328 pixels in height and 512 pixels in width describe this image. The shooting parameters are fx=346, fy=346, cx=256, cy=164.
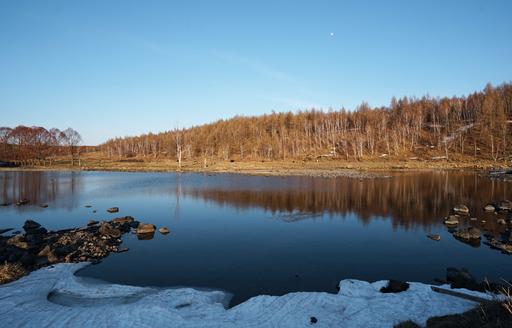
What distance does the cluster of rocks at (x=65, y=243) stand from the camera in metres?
19.2

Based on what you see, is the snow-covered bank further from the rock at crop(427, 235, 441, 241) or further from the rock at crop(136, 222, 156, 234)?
the rock at crop(427, 235, 441, 241)

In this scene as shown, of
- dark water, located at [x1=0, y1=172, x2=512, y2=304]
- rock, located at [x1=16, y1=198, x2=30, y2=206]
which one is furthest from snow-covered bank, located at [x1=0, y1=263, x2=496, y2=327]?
rock, located at [x1=16, y1=198, x2=30, y2=206]

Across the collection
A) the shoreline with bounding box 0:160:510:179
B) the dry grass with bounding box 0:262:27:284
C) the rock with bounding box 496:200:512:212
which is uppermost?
the shoreline with bounding box 0:160:510:179

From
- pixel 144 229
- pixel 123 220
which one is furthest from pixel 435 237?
pixel 123 220

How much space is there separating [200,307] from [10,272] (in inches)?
389

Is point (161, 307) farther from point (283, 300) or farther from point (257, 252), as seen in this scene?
point (257, 252)

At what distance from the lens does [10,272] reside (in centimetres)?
1619

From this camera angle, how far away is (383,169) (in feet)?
278

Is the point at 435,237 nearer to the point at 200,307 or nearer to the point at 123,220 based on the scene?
the point at 200,307

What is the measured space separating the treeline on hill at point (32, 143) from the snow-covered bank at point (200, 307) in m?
111

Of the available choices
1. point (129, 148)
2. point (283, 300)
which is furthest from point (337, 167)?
point (129, 148)

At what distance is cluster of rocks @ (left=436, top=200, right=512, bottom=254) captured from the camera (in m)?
22.8

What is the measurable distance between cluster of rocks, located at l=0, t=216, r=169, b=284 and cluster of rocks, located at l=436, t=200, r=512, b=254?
21.9 meters

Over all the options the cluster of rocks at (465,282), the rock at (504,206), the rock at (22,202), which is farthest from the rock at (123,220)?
the rock at (504,206)
